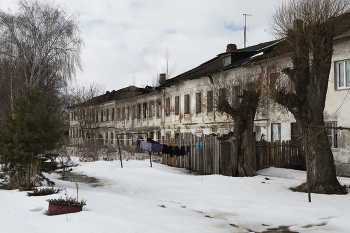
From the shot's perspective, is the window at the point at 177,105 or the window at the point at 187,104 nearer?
the window at the point at 187,104

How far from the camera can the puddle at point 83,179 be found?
44.5 feet

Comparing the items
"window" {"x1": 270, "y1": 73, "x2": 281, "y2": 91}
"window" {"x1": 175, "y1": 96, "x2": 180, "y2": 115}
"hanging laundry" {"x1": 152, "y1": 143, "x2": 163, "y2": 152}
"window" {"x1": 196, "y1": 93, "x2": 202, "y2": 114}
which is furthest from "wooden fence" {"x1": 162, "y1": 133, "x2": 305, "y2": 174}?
"window" {"x1": 175, "y1": 96, "x2": 180, "y2": 115}

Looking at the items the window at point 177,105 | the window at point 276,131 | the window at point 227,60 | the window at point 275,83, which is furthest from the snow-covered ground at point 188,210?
the window at point 177,105

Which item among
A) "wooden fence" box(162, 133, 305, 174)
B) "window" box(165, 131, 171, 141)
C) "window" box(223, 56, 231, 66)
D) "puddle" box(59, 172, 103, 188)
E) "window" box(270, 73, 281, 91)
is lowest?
"puddle" box(59, 172, 103, 188)

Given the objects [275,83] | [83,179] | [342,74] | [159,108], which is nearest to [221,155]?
[275,83]

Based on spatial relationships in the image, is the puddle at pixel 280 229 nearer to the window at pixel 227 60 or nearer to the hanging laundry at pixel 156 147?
the hanging laundry at pixel 156 147

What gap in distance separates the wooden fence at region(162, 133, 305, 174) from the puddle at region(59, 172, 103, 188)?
4864 mm

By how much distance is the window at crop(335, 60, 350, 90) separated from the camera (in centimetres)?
1670

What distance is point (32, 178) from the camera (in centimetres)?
1077

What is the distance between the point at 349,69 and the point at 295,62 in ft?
21.1

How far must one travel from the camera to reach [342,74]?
1697cm

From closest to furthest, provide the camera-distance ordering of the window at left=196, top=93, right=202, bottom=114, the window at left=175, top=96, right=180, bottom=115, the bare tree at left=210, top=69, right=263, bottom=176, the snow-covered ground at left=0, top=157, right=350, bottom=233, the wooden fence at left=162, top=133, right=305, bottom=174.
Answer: the snow-covered ground at left=0, top=157, right=350, bottom=233, the bare tree at left=210, top=69, right=263, bottom=176, the wooden fence at left=162, top=133, right=305, bottom=174, the window at left=196, top=93, right=202, bottom=114, the window at left=175, top=96, right=180, bottom=115

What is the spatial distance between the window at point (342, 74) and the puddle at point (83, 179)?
1173cm

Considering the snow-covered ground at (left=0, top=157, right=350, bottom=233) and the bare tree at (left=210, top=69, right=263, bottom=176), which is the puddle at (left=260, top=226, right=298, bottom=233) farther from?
the bare tree at (left=210, top=69, right=263, bottom=176)
